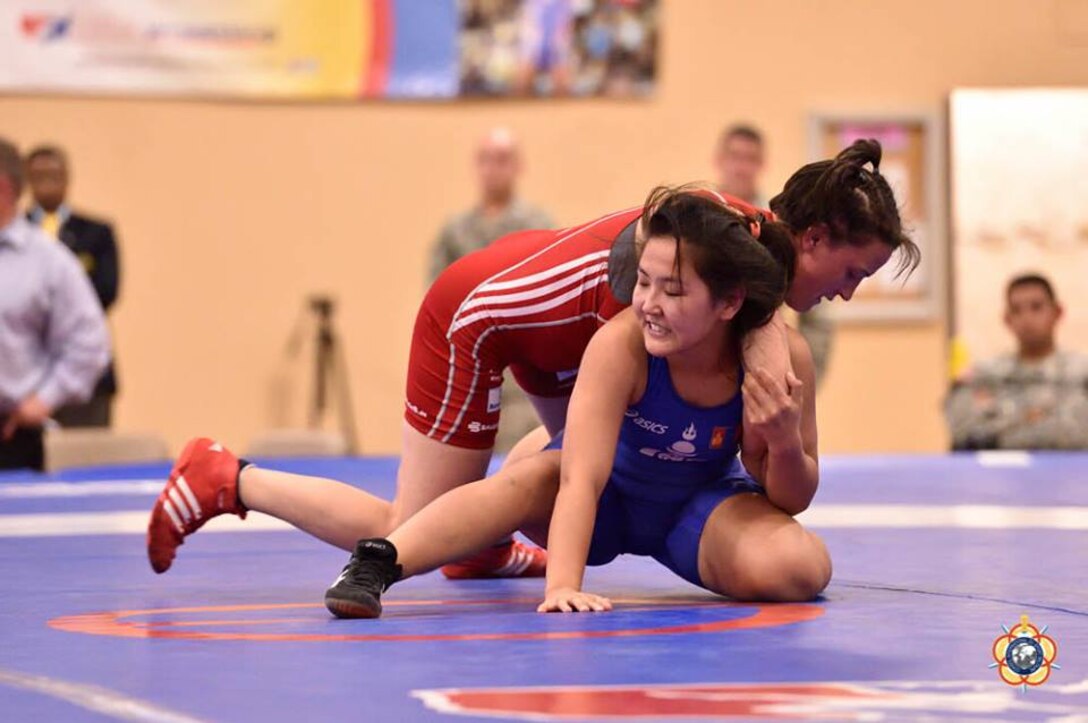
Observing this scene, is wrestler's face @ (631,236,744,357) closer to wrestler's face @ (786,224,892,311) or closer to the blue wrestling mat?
wrestler's face @ (786,224,892,311)

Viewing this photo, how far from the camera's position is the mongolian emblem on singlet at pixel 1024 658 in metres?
2.32

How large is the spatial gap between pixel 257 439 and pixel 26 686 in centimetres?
421

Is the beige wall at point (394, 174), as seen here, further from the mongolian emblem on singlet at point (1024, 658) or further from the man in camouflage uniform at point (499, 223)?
the mongolian emblem on singlet at point (1024, 658)

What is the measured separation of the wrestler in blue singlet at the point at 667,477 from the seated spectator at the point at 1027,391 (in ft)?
11.0

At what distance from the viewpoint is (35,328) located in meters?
6.05

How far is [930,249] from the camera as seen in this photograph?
9.11 meters

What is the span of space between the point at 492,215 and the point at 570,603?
429cm

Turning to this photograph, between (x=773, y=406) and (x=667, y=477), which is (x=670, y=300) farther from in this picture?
(x=667, y=477)

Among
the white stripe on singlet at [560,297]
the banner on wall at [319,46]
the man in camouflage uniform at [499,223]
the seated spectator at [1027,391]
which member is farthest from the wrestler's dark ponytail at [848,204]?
the banner on wall at [319,46]

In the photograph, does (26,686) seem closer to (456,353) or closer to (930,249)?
(456,353)

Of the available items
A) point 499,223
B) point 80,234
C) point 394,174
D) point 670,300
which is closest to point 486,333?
point 670,300

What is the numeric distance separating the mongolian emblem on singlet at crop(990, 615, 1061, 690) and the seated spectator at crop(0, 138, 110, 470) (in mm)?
4078

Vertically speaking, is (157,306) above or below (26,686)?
above

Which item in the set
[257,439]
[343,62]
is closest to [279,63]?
[343,62]
